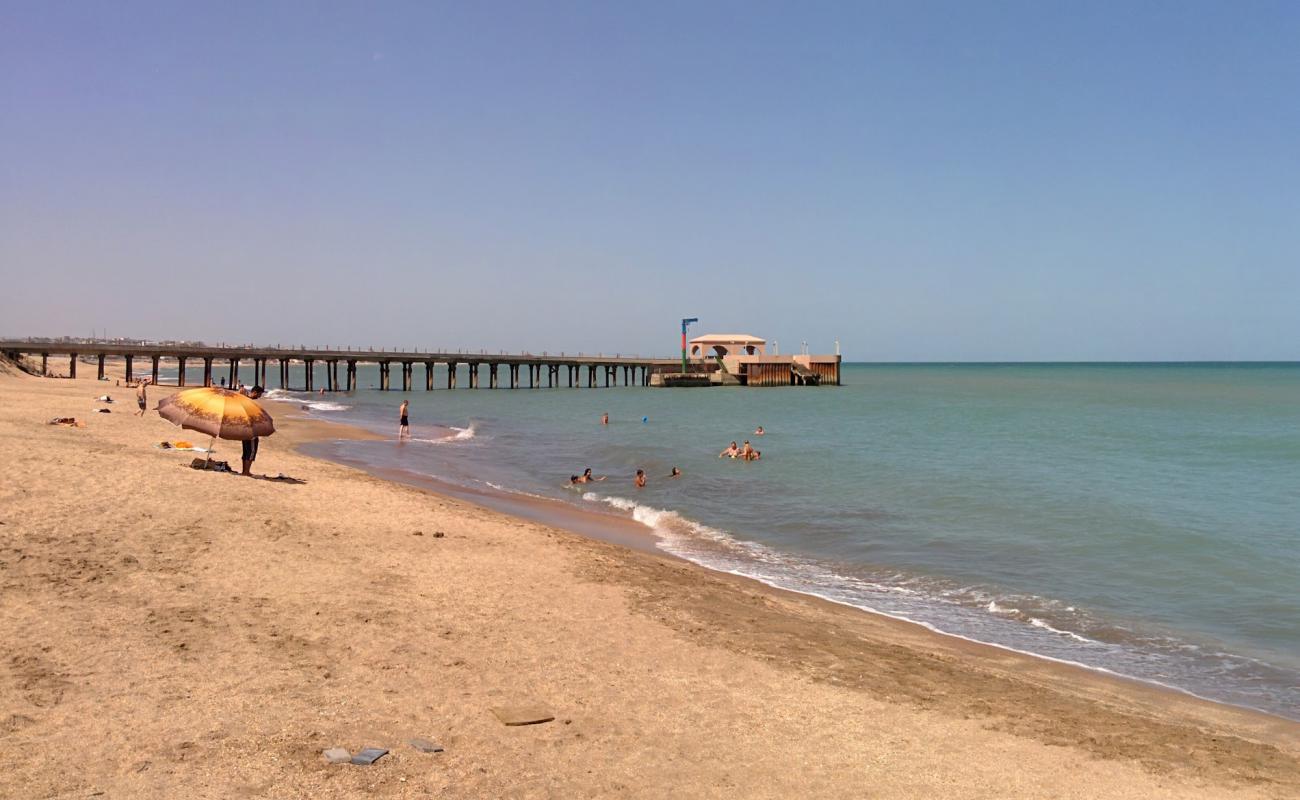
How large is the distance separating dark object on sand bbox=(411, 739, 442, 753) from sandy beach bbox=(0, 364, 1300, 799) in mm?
88

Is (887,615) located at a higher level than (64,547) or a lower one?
lower

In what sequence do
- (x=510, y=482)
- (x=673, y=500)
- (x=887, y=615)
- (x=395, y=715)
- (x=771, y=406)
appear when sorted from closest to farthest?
(x=395, y=715), (x=887, y=615), (x=673, y=500), (x=510, y=482), (x=771, y=406)

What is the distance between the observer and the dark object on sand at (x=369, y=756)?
5.75m

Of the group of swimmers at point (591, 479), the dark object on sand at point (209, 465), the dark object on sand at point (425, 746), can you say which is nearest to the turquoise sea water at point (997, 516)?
the group of swimmers at point (591, 479)

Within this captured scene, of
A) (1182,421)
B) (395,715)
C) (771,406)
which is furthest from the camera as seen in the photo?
(771,406)

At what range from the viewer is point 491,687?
7.34 meters

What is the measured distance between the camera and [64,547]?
10.0 metres

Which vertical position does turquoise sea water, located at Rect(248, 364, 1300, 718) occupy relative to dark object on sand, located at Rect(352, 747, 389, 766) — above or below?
below

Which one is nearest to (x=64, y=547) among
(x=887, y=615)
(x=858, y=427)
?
(x=887, y=615)

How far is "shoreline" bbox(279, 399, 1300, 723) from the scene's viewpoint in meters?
9.52

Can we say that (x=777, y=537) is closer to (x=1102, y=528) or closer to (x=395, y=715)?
(x=1102, y=528)

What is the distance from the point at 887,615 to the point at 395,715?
23.3 ft

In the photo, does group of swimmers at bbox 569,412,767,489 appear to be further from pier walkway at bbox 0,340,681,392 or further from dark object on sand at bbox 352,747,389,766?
pier walkway at bbox 0,340,681,392

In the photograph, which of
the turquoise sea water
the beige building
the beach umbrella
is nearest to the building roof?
the beige building
